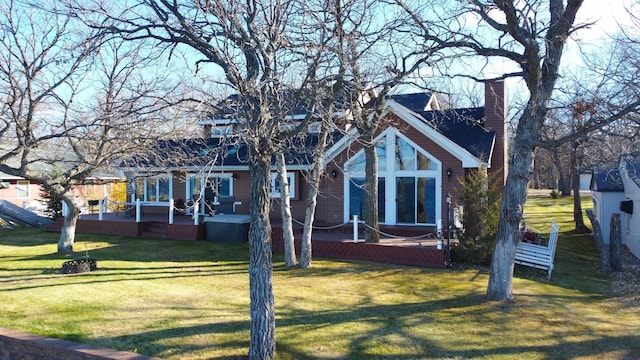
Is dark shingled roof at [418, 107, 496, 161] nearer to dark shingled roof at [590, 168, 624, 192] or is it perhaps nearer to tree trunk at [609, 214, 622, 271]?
tree trunk at [609, 214, 622, 271]

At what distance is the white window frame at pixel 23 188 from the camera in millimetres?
30008

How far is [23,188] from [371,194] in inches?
1024

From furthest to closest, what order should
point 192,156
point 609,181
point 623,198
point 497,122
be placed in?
point 609,181, point 623,198, point 497,122, point 192,156

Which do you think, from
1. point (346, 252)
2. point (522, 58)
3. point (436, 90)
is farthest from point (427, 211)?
point (522, 58)

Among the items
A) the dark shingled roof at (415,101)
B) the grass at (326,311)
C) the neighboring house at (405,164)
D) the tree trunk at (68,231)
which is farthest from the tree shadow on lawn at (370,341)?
the dark shingled roof at (415,101)

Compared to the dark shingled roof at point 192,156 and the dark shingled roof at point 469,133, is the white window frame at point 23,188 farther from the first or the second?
the dark shingled roof at point 469,133

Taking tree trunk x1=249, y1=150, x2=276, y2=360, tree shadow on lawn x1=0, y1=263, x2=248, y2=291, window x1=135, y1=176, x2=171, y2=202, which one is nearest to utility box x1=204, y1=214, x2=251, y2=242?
tree shadow on lawn x1=0, y1=263, x2=248, y2=291

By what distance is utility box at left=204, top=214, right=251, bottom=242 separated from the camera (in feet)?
55.9

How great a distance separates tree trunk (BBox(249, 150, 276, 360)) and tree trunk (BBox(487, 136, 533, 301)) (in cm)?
496

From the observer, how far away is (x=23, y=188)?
3036cm

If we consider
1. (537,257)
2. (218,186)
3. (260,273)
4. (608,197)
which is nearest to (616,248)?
(537,257)

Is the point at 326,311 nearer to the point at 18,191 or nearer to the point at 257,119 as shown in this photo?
the point at 257,119

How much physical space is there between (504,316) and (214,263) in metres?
7.79

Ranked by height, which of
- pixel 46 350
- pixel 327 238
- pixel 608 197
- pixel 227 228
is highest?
pixel 608 197
